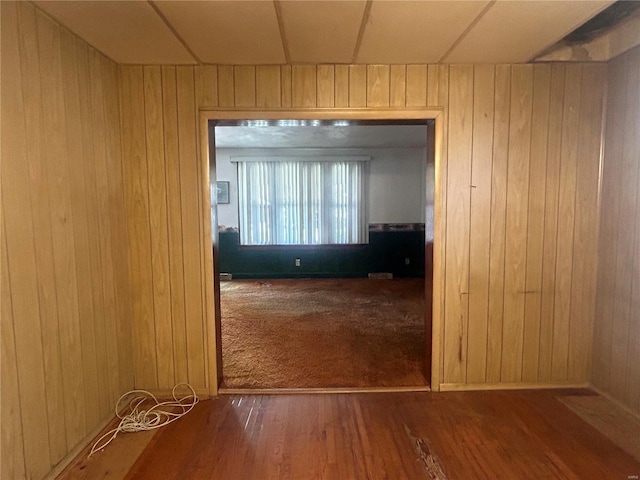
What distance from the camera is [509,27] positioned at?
179cm

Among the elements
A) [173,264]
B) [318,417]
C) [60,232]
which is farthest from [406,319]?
[60,232]

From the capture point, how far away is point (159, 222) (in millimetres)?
2285

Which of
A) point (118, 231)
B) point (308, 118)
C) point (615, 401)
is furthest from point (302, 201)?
point (615, 401)

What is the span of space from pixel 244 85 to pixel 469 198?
1.59 m

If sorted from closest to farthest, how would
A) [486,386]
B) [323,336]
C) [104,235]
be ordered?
[104,235], [486,386], [323,336]

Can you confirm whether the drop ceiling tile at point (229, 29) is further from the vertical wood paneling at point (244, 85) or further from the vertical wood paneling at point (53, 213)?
the vertical wood paneling at point (53, 213)

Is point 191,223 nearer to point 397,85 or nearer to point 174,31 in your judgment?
point 174,31

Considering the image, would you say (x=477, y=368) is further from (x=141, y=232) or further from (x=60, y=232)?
(x=60, y=232)

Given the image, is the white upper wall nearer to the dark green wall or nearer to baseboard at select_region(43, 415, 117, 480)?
the dark green wall

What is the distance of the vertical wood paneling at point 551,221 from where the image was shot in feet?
7.43

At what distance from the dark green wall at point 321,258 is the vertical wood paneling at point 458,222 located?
159 inches

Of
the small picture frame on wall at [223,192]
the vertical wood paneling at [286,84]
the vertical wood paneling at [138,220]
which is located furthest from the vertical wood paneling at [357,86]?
the small picture frame on wall at [223,192]

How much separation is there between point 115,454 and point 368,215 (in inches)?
206

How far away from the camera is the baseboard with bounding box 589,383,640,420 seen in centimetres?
208
